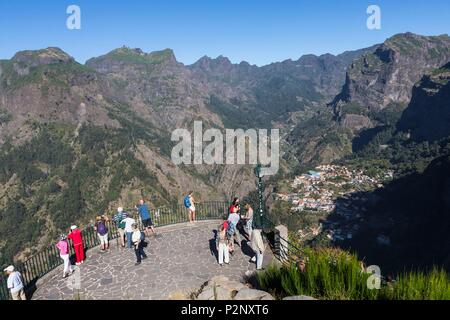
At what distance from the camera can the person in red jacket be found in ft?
57.5

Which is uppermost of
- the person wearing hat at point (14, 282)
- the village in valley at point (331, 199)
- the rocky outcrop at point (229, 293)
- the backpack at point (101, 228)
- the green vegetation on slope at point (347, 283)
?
the green vegetation on slope at point (347, 283)

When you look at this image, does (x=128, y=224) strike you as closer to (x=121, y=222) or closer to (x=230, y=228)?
(x=121, y=222)

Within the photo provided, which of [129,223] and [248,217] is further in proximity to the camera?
[248,217]

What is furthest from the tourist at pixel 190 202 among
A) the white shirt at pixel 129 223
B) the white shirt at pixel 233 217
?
the white shirt at pixel 233 217

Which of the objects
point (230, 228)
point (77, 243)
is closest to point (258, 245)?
point (230, 228)

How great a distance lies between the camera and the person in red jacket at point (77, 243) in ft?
57.5

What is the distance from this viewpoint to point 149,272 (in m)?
17.3

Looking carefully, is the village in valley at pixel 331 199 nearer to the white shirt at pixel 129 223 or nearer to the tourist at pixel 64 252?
the white shirt at pixel 129 223

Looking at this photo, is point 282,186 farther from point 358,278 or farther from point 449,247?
point 358,278

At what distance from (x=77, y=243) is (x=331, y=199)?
139 metres

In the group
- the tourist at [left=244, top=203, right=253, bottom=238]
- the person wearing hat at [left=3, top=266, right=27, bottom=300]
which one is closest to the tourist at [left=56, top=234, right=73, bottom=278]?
the person wearing hat at [left=3, top=266, right=27, bottom=300]

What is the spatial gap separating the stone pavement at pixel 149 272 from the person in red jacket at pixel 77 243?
1.27 ft

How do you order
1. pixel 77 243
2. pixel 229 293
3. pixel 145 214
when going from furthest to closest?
1. pixel 145 214
2. pixel 77 243
3. pixel 229 293
